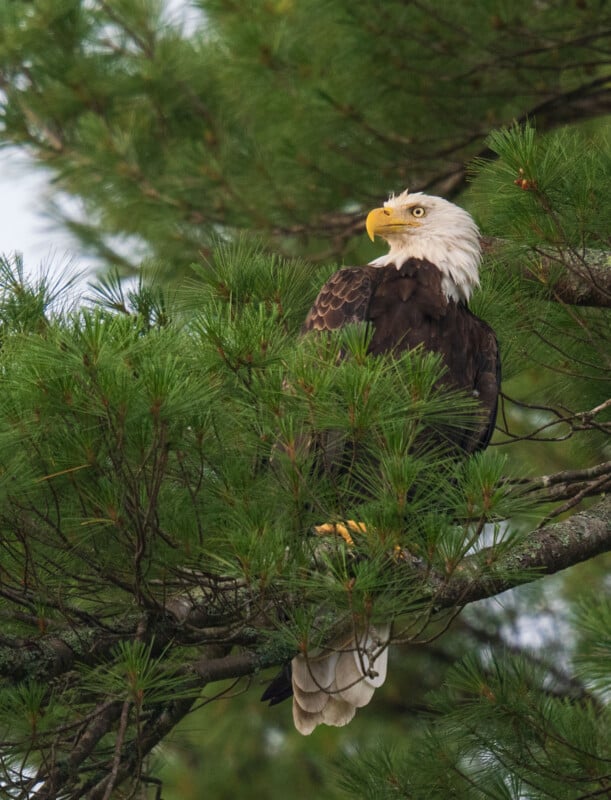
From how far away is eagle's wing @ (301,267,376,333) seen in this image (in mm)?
3664

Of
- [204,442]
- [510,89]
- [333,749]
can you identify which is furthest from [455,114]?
[204,442]

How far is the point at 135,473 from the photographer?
247 centimetres

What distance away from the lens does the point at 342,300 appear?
146 inches

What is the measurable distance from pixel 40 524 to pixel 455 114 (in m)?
3.59

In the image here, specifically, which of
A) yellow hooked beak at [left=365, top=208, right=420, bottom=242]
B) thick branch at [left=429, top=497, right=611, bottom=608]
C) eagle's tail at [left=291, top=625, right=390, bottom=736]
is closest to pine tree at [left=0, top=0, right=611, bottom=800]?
thick branch at [left=429, top=497, right=611, bottom=608]

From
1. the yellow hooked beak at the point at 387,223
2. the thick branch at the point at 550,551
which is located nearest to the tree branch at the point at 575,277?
the thick branch at the point at 550,551

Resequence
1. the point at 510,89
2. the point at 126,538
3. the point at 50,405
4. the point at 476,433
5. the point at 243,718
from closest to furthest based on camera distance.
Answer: the point at 50,405 < the point at 126,538 < the point at 476,433 < the point at 510,89 < the point at 243,718

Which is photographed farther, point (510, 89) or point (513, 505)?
point (510, 89)

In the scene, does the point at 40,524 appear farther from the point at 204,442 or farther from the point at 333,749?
the point at 333,749

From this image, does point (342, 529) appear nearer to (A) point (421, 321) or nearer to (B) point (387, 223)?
(A) point (421, 321)

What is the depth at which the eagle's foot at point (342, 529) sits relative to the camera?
2.40 metres

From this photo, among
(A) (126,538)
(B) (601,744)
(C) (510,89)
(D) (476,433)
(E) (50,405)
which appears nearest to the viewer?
(E) (50,405)

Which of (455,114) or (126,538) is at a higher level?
(455,114)

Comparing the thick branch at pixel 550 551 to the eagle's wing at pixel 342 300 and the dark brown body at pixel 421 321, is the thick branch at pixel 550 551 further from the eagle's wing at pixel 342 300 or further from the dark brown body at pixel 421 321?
the eagle's wing at pixel 342 300
